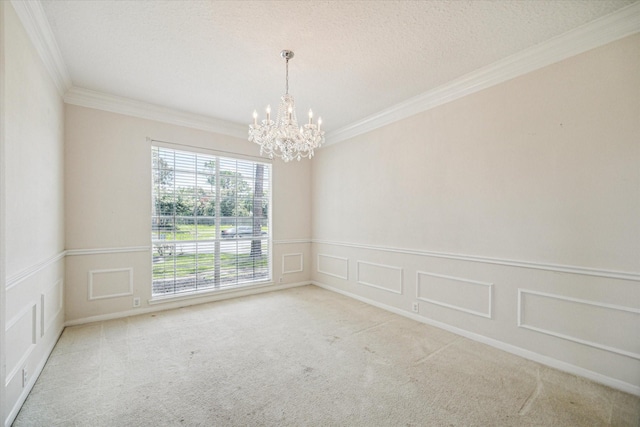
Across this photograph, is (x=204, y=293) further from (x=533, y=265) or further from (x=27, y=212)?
(x=533, y=265)

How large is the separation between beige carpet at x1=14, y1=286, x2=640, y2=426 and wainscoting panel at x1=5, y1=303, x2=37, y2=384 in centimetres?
31

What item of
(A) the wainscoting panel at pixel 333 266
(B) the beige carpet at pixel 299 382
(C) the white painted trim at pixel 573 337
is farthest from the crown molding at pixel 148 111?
(C) the white painted trim at pixel 573 337

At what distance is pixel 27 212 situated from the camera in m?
2.22

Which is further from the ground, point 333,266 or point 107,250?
point 107,250

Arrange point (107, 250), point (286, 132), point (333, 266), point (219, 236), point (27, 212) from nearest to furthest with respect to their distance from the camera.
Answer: point (27, 212)
point (286, 132)
point (107, 250)
point (219, 236)
point (333, 266)

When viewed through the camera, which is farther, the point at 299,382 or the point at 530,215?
the point at 530,215

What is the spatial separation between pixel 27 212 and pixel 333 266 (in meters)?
4.02

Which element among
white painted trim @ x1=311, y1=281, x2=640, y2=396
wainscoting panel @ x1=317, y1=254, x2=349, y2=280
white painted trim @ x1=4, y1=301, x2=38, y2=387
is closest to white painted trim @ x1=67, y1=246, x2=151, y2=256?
white painted trim @ x1=4, y1=301, x2=38, y2=387

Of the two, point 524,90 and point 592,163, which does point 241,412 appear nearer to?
point 592,163

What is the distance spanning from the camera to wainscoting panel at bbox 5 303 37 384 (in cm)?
190

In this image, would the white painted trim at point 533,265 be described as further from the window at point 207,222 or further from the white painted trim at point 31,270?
the white painted trim at point 31,270

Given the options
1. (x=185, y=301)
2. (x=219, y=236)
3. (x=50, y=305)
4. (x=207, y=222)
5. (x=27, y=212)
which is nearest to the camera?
(x=27, y=212)

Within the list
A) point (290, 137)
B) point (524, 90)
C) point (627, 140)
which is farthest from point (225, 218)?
point (627, 140)

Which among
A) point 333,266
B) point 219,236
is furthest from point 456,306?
point 219,236
